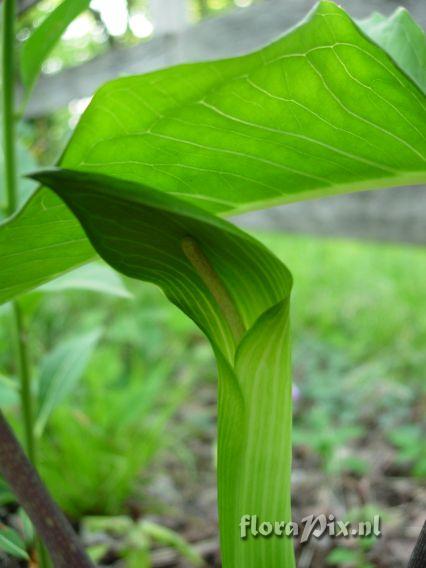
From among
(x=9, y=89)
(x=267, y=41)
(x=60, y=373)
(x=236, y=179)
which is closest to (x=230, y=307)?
(x=236, y=179)

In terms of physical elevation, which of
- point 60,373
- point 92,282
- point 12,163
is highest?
point 12,163

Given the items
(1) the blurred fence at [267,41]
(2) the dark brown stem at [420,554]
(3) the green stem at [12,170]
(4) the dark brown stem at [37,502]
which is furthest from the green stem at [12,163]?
(1) the blurred fence at [267,41]

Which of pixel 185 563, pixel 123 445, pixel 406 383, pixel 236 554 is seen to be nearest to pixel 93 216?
pixel 236 554

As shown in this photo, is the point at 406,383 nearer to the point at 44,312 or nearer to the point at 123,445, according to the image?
the point at 123,445

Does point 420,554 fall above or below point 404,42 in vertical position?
below

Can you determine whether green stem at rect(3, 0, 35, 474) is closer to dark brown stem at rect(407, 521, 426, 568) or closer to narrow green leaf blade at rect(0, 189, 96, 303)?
narrow green leaf blade at rect(0, 189, 96, 303)

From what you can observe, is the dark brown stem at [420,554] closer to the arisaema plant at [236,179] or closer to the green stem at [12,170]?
the arisaema plant at [236,179]

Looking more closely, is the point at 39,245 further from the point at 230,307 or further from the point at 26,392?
the point at 26,392

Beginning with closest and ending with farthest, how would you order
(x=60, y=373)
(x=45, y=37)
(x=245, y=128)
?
1. (x=245, y=128)
2. (x=45, y=37)
3. (x=60, y=373)
